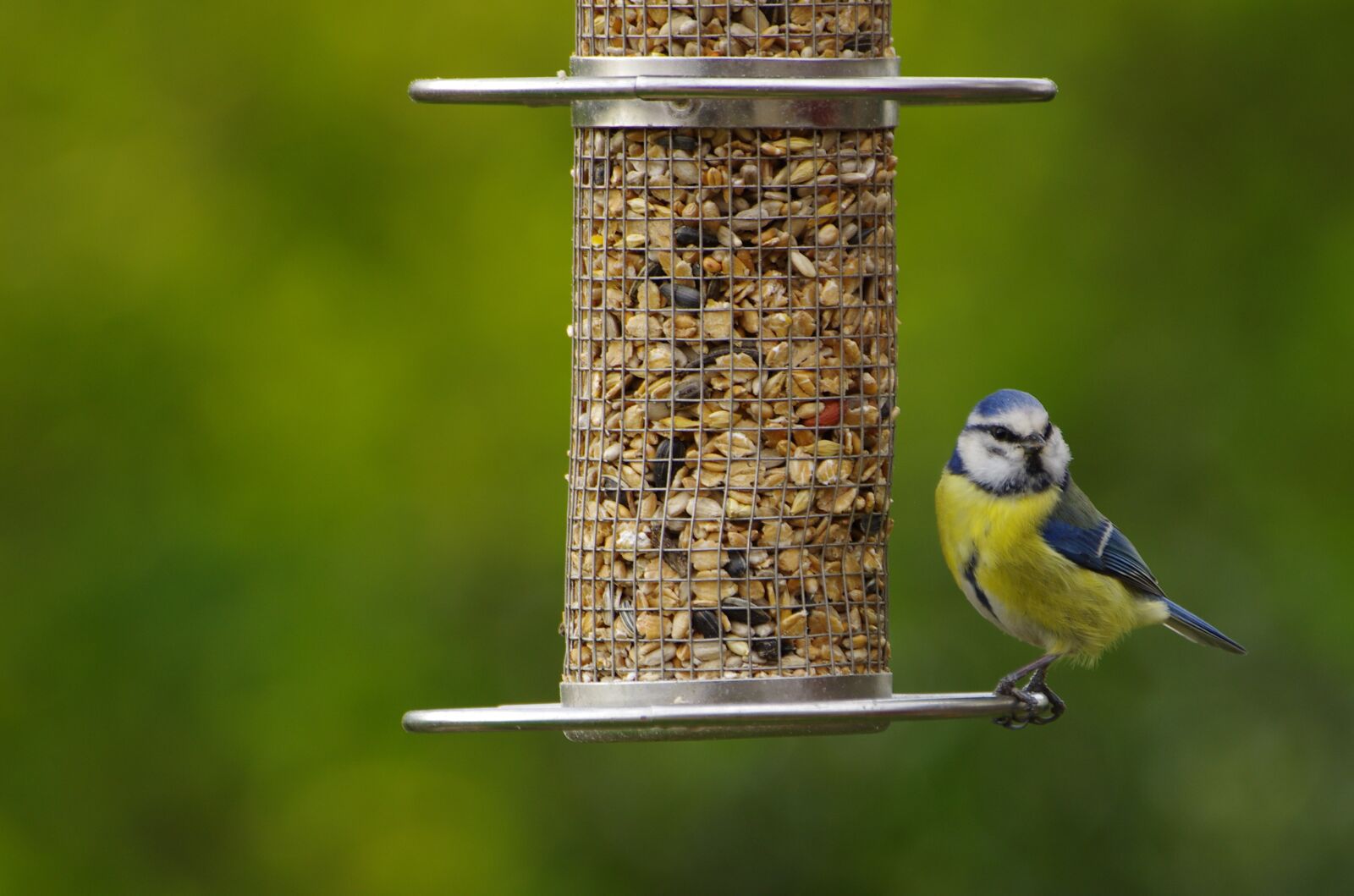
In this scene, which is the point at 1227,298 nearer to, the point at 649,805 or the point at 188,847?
the point at 649,805

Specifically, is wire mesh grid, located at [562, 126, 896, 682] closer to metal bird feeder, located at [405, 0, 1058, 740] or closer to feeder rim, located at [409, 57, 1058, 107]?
metal bird feeder, located at [405, 0, 1058, 740]

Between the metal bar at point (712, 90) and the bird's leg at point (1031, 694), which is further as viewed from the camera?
the bird's leg at point (1031, 694)

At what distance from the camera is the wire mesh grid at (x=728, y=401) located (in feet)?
16.8

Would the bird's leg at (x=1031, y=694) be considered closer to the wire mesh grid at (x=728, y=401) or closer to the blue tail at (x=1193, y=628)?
the wire mesh grid at (x=728, y=401)

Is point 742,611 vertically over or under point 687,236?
under

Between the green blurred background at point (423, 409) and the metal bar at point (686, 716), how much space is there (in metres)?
4.81

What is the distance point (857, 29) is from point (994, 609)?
5.99 feet

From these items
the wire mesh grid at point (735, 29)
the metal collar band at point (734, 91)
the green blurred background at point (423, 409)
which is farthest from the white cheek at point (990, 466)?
the green blurred background at point (423, 409)

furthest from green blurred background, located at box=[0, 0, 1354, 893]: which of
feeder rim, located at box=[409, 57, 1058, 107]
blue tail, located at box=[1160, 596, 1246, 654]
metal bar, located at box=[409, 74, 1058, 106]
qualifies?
metal bar, located at box=[409, 74, 1058, 106]

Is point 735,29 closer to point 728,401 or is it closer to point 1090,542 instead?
point 728,401

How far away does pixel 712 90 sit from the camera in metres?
4.54

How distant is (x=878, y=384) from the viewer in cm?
540

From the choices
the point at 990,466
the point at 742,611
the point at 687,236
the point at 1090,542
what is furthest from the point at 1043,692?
the point at 687,236

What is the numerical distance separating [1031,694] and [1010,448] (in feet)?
2.47
